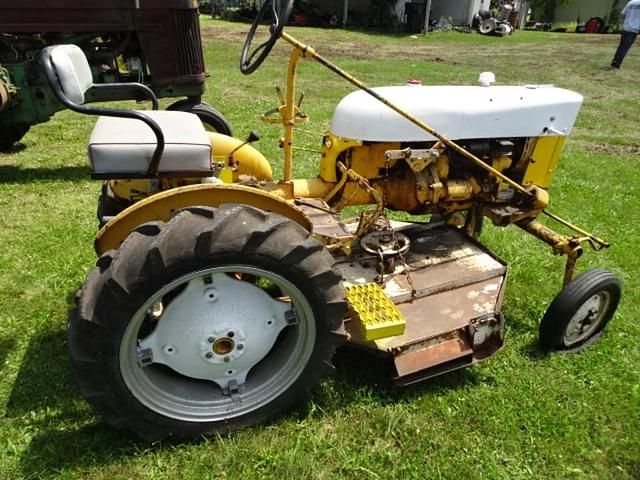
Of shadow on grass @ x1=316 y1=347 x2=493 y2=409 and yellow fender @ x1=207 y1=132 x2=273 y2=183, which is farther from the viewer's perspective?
yellow fender @ x1=207 y1=132 x2=273 y2=183

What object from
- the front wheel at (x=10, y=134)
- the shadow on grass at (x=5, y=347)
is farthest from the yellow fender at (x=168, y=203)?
the front wheel at (x=10, y=134)

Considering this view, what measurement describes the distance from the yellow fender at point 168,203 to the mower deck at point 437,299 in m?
0.80

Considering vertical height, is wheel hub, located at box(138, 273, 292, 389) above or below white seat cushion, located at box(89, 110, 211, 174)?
below

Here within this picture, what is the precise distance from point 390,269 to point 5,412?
2.08 meters

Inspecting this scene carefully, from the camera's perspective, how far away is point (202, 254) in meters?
1.90

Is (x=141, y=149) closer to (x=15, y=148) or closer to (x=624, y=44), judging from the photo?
(x=15, y=148)

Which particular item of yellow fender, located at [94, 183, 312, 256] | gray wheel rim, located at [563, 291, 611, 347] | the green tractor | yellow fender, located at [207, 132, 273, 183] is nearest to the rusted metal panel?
gray wheel rim, located at [563, 291, 611, 347]

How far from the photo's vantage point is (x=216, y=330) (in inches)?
85.7

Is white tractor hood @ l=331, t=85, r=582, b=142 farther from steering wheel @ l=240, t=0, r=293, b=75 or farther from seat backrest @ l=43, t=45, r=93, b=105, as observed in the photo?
seat backrest @ l=43, t=45, r=93, b=105

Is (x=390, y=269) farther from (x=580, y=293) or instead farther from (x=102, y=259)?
(x=102, y=259)

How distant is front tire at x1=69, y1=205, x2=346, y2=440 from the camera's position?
188 cm

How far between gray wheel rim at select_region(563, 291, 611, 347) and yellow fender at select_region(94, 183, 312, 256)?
6.06 ft

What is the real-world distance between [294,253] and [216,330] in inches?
19.5

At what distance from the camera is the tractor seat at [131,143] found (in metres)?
1.97
